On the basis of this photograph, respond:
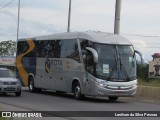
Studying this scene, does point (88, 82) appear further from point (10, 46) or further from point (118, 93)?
point (10, 46)

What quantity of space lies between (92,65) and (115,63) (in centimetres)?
114

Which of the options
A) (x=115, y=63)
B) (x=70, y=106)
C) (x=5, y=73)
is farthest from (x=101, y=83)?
(x=5, y=73)

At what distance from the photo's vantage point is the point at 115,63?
76.5ft

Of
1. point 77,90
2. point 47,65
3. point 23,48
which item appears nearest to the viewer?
point 77,90

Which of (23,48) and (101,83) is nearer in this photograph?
(101,83)

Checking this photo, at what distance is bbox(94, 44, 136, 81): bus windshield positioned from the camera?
2308 cm

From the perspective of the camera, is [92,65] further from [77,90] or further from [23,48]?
[23,48]

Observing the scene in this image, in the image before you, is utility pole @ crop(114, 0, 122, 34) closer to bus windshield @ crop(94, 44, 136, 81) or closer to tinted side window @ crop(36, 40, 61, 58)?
tinted side window @ crop(36, 40, 61, 58)

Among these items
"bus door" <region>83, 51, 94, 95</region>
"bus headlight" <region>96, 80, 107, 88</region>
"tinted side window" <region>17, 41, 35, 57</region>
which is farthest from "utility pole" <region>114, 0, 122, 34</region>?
"bus headlight" <region>96, 80, 107, 88</region>

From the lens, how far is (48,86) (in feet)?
92.8

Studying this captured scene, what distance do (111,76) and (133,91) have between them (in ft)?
4.56

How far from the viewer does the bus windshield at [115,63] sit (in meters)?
23.1

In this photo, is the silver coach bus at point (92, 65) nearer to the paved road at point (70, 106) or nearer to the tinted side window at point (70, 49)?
the tinted side window at point (70, 49)

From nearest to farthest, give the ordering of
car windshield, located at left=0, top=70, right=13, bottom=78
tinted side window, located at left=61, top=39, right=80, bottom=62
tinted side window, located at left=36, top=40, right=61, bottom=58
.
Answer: tinted side window, located at left=61, top=39, right=80, bottom=62 < car windshield, located at left=0, top=70, right=13, bottom=78 < tinted side window, located at left=36, top=40, right=61, bottom=58
